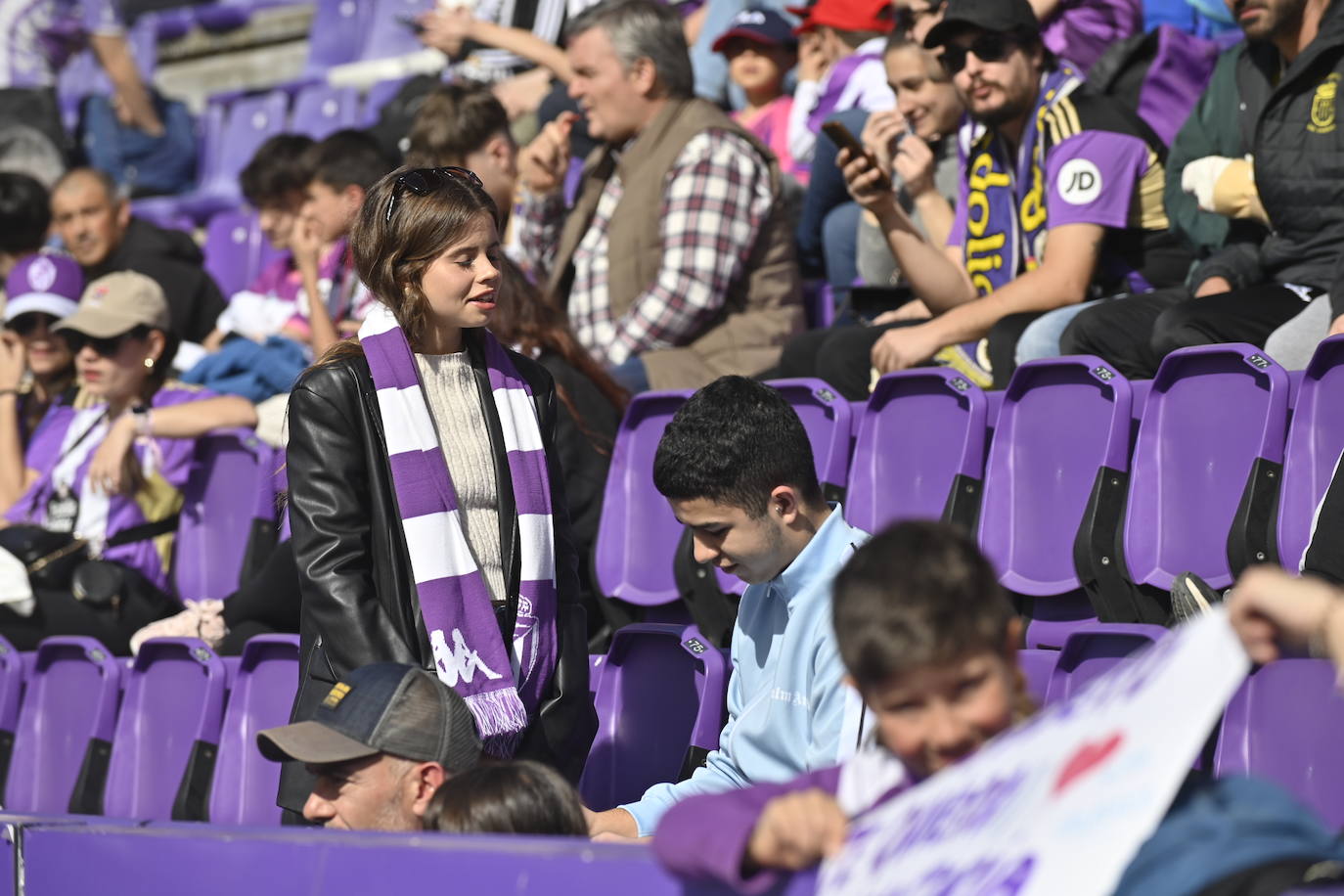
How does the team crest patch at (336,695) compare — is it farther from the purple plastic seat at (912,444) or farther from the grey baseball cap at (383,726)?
the purple plastic seat at (912,444)

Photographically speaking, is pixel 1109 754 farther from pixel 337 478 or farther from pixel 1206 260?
pixel 1206 260

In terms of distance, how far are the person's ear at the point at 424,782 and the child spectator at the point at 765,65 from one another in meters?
3.93

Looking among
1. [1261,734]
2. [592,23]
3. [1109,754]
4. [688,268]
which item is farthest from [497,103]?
[1109,754]

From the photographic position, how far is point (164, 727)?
4285 millimetres

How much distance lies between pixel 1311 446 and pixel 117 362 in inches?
132

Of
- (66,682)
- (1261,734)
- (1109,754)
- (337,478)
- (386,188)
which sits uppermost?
(386,188)

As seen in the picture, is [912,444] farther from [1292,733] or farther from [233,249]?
[233,249]

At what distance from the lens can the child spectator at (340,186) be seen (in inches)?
218

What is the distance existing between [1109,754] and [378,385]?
1.61 meters

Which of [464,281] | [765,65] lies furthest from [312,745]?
[765,65]

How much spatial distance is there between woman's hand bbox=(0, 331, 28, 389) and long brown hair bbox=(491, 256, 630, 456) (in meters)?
2.12

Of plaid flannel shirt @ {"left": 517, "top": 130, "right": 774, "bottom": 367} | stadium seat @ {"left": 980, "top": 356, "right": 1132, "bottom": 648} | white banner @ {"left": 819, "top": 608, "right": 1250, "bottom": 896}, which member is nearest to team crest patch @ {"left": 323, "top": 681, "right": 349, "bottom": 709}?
white banner @ {"left": 819, "top": 608, "right": 1250, "bottom": 896}

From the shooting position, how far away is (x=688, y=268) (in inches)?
181

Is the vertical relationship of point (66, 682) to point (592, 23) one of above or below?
below
